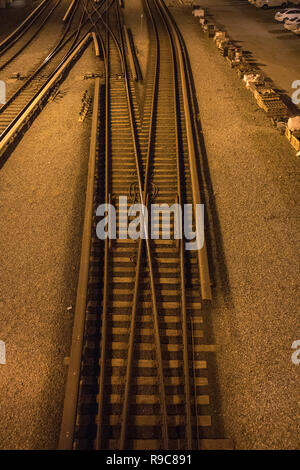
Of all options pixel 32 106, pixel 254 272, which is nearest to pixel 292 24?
pixel 32 106

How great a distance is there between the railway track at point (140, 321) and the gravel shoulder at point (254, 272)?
1.60 ft

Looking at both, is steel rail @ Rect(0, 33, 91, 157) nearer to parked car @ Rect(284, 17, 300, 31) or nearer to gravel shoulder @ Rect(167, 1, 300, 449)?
gravel shoulder @ Rect(167, 1, 300, 449)

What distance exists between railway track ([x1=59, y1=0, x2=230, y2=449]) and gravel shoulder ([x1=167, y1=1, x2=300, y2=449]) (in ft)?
1.60

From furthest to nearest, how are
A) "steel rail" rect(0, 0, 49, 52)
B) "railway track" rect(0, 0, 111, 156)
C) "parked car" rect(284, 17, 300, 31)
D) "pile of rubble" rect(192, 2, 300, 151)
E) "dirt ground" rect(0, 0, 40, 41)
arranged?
"dirt ground" rect(0, 0, 40, 41) → "parked car" rect(284, 17, 300, 31) → "steel rail" rect(0, 0, 49, 52) → "railway track" rect(0, 0, 111, 156) → "pile of rubble" rect(192, 2, 300, 151)

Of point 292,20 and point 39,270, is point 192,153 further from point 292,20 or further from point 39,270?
point 292,20

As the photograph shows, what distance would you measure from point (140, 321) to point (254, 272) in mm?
3012

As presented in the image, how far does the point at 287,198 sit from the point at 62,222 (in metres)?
6.68

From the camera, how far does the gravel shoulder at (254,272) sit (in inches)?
227

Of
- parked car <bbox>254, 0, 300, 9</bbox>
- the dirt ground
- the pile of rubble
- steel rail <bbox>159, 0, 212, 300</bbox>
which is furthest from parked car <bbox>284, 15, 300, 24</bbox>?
the dirt ground

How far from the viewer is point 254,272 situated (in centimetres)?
783

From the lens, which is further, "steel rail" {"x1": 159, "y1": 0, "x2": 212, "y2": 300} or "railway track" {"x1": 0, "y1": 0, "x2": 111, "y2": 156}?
A: "railway track" {"x1": 0, "y1": 0, "x2": 111, "y2": 156}

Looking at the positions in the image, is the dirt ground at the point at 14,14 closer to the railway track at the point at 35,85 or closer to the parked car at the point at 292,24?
the railway track at the point at 35,85

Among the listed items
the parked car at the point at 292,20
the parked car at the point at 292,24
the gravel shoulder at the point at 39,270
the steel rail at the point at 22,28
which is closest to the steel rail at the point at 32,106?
the gravel shoulder at the point at 39,270

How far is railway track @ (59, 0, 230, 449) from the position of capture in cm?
570
